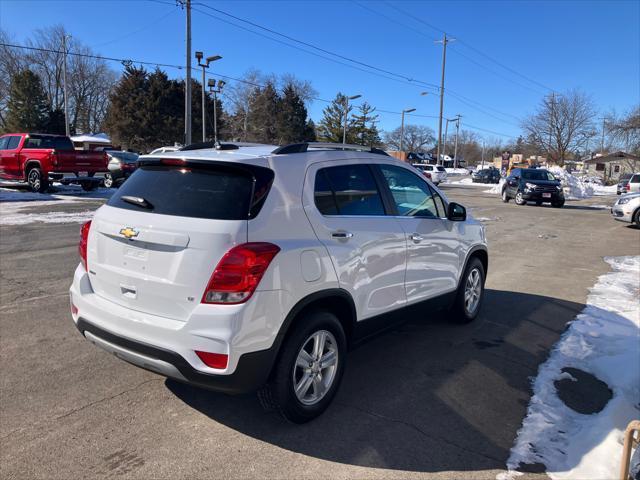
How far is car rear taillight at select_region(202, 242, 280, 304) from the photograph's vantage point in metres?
2.74

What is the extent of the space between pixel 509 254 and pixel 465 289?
5426 mm

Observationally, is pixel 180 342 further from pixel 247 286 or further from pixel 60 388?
pixel 60 388

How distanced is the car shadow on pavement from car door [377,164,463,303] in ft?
1.03

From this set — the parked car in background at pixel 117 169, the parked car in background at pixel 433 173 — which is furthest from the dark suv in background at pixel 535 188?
the parked car in background at pixel 117 169

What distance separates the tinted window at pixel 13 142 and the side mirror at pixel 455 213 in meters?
19.3

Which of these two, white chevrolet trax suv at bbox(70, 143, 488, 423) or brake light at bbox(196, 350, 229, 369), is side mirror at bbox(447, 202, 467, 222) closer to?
white chevrolet trax suv at bbox(70, 143, 488, 423)

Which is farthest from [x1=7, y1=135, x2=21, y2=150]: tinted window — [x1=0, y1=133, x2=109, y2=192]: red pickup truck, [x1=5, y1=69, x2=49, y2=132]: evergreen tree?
[x1=5, y1=69, x2=49, y2=132]: evergreen tree

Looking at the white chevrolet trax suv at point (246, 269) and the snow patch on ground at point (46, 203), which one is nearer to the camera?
the white chevrolet trax suv at point (246, 269)

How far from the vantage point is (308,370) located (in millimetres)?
3230

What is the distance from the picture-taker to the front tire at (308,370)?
302 centimetres

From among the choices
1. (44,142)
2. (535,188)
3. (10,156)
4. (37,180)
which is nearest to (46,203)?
(37,180)

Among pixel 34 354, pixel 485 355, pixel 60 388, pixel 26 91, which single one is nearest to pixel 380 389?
pixel 485 355

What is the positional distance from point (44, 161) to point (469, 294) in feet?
58.2

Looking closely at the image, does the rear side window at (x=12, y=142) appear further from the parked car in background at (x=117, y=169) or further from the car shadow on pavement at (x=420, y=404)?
the car shadow on pavement at (x=420, y=404)
